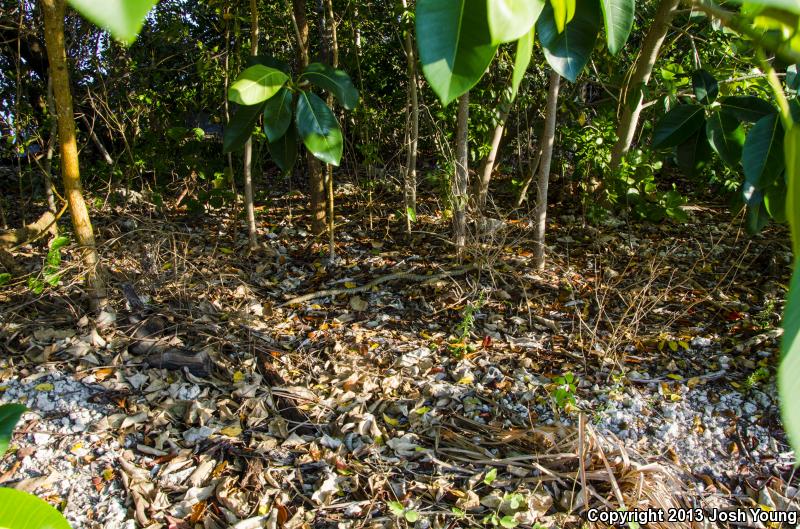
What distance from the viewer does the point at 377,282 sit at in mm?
3148

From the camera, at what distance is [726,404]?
239cm

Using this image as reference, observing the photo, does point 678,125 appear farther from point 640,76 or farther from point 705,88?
point 640,76

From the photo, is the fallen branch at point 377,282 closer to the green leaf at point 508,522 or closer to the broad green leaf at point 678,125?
the broad green leaf at point 678,125

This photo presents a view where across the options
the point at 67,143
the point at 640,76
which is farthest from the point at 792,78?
the point at 67,143

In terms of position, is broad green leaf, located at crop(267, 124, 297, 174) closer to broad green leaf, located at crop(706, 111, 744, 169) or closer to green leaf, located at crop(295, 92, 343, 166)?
green leaf, located at crop(295, 92, 343, 166)

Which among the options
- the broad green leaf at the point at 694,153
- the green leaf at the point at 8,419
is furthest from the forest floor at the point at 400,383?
the green leaf at the point at 8,419

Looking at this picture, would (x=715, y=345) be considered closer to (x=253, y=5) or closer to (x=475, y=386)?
(x=475, y=386)

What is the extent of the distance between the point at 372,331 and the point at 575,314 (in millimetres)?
999

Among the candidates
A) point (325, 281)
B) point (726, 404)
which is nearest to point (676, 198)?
point (726, 404)

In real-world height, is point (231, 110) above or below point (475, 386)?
above

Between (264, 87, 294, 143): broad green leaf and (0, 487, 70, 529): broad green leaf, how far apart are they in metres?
1.66

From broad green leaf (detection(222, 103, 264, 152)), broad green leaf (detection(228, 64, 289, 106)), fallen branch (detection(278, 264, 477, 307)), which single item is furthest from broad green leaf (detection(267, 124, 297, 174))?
fallen branch (detection(278, 264, 477, 307))

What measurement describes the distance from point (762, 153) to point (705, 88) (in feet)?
4.58

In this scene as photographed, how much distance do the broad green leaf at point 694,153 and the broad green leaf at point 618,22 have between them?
2.09 metres
